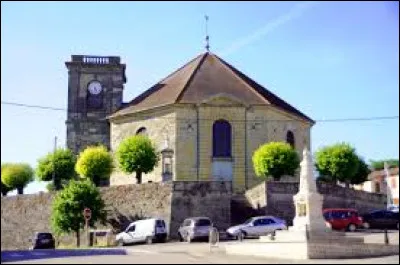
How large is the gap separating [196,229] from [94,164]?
1238cm

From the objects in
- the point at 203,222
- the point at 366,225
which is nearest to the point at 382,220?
the point at 366,225

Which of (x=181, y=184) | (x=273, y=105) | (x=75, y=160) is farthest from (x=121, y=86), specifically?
(x=181, y=184)

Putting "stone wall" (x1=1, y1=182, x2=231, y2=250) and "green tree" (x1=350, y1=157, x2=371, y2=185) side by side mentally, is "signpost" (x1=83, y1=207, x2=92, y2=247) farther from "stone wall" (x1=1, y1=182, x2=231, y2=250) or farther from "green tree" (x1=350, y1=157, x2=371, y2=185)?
"green tree" (x1=350, y1=157, x2=371, y2=185)

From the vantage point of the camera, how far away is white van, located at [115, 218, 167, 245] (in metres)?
31.7

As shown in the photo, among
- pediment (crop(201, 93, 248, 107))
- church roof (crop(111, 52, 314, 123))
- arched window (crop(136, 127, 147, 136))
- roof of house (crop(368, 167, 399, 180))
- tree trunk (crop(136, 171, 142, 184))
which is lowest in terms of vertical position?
tree trunk (crop(136, 171, 142, 184))

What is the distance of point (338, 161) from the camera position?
40500 mm

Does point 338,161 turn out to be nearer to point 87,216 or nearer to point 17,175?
point 87,216

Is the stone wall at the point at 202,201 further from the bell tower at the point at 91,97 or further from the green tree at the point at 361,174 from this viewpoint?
the bell tower at the point at 91,97

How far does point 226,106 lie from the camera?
137 ft

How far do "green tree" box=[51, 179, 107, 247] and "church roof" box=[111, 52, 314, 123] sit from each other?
29.6 feet

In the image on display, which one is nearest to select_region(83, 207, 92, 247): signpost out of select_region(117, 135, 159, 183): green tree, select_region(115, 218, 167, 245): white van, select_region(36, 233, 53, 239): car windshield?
select_region(115, 218, 167, 245): white van

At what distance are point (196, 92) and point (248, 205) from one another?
33.5 feet

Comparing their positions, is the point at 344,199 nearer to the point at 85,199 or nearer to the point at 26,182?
the point at 85,199

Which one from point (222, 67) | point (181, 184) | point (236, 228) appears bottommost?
point (236, 228)
